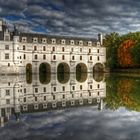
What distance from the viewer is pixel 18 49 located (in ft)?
222

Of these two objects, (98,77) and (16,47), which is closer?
(98,77)

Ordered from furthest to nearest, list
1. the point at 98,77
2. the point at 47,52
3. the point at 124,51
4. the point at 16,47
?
1. the point at 124,51
2. the point at 47,52
3. the point at 16,47
4. the point at 98,77

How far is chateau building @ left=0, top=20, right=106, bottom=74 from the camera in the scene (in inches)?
2586

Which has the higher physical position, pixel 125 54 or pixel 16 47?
pixel 16 47

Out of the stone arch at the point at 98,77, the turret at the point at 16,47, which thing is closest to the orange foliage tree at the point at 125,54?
the stone arch at the point at 98,77

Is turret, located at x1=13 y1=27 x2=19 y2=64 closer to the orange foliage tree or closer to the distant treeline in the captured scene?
the distant treeline

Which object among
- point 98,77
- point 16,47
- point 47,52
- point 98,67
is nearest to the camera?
point 98,77

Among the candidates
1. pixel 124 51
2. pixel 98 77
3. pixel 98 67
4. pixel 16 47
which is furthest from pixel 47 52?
pixel 98 77

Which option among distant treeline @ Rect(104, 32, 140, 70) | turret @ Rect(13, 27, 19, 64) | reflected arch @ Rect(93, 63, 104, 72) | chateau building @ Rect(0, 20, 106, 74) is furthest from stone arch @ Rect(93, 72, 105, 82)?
reflected arch @ Rect(93, 63, 104, 72)

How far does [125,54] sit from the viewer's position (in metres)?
81.9

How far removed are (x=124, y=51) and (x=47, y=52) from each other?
68.0 feet

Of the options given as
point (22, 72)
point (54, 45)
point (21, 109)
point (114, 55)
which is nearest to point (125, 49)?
point (114, 55)

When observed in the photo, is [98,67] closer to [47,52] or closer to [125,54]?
[125,54]

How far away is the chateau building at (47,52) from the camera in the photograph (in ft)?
216
